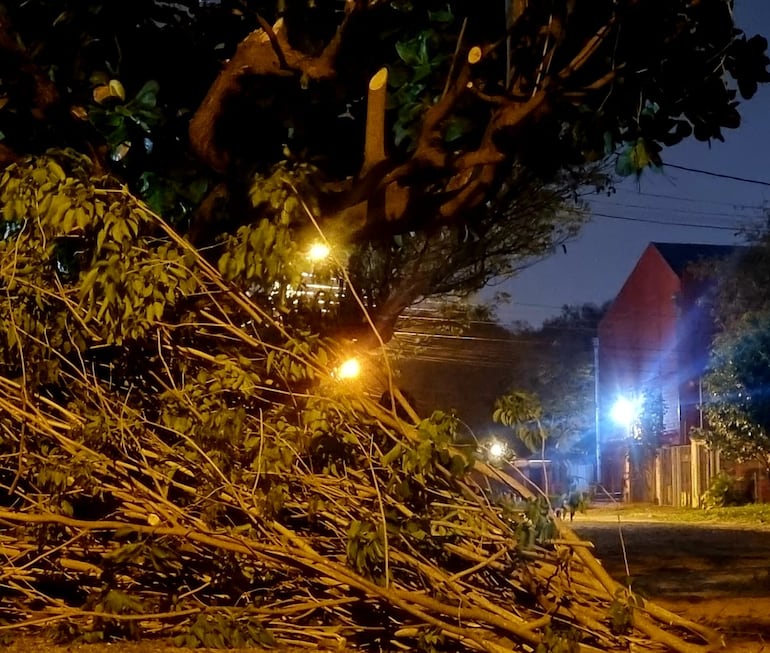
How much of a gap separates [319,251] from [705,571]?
6683 mm

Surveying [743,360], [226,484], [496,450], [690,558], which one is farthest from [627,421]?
[226,484]

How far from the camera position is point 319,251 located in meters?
7.22

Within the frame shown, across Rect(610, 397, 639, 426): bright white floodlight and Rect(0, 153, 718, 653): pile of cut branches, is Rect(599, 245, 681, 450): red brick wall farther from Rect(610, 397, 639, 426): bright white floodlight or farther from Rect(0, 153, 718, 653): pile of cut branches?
Rect(0, 153, 718, 653): pile of cut branches

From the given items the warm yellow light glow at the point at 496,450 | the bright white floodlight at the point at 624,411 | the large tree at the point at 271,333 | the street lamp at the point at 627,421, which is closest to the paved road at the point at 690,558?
the warm yellow light glow at the point at 496,450

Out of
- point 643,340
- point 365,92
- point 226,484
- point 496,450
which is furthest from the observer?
point 643,340

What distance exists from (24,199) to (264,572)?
2481mm

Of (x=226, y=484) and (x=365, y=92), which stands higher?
(x=365, y=92)

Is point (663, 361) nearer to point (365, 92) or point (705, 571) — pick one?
point (705, 571)

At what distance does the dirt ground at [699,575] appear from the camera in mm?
7082

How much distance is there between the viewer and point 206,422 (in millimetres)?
6625

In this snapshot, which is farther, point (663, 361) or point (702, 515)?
point (663, 361)

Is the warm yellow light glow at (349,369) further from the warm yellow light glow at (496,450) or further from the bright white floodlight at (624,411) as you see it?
the bright white floodlight at (624,411)

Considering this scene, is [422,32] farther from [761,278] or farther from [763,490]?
[763,490]

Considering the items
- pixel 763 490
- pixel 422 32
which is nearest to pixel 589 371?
pixel 763 490
